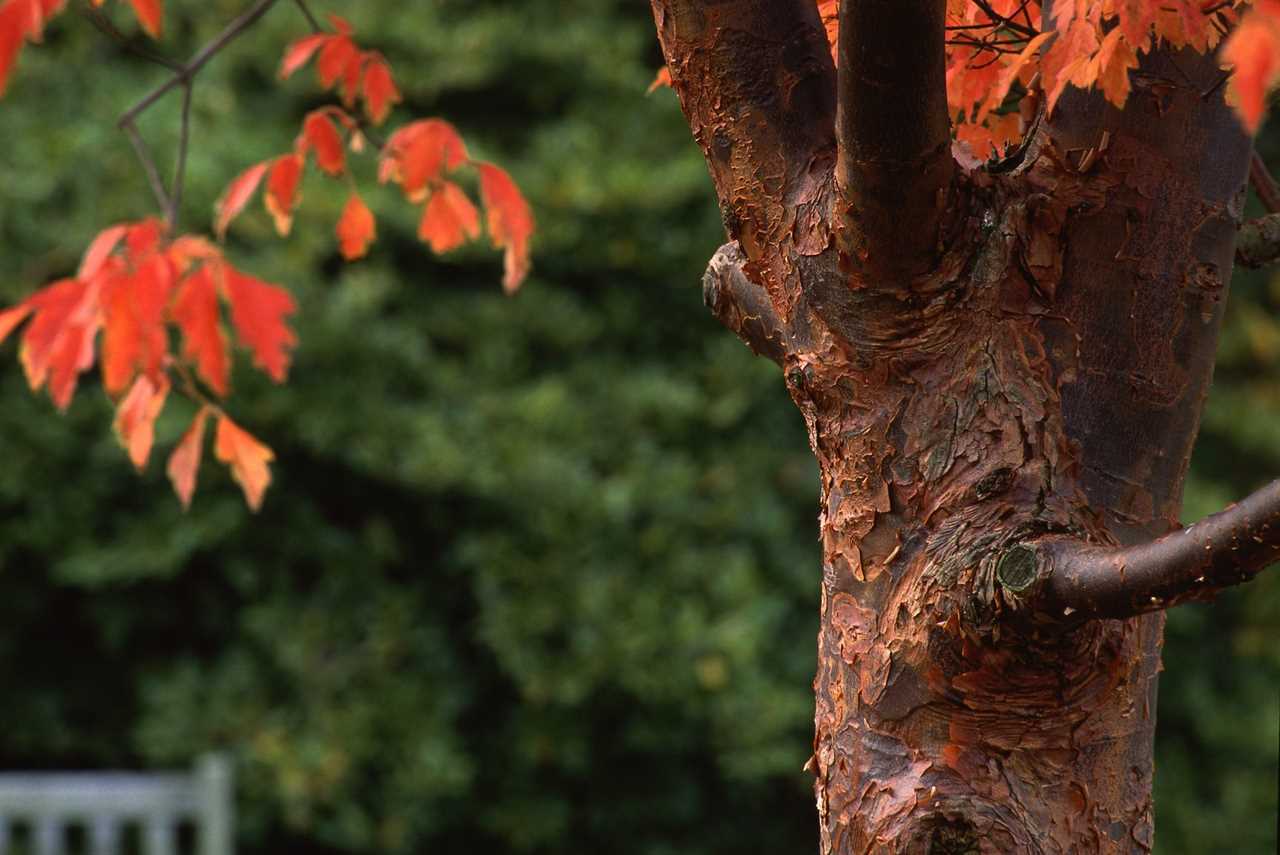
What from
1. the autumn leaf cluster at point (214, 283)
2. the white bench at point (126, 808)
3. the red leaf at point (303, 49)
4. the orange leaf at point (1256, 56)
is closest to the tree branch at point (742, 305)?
the orange leaf at point (1256, 56)

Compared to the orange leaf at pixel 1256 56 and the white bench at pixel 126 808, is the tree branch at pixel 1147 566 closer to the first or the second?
the orange leaf at pixel 1256 56

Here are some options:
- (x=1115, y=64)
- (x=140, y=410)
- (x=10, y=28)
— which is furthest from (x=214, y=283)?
(x=1115, y=64)

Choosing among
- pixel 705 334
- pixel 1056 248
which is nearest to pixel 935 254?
pixel 1056 248

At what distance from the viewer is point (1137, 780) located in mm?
1210

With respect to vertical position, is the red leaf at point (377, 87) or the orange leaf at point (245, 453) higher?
the red leaf at point (377, 87)

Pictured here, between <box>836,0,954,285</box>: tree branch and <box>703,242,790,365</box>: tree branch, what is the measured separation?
0.15 metres

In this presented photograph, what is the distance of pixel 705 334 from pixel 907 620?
269 cm

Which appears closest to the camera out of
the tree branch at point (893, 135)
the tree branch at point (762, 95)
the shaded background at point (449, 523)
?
the tree branch at point (893, 135)

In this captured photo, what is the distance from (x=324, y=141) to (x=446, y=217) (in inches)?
8.4

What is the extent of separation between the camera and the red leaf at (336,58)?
2.07m

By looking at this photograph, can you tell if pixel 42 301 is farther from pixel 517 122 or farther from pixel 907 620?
pixel 517 122

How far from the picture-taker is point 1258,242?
4.38 feet

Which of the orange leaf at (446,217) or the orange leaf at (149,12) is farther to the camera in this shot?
the orange leaf at (446,217)

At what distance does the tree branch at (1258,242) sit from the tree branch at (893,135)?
1.25 feet
